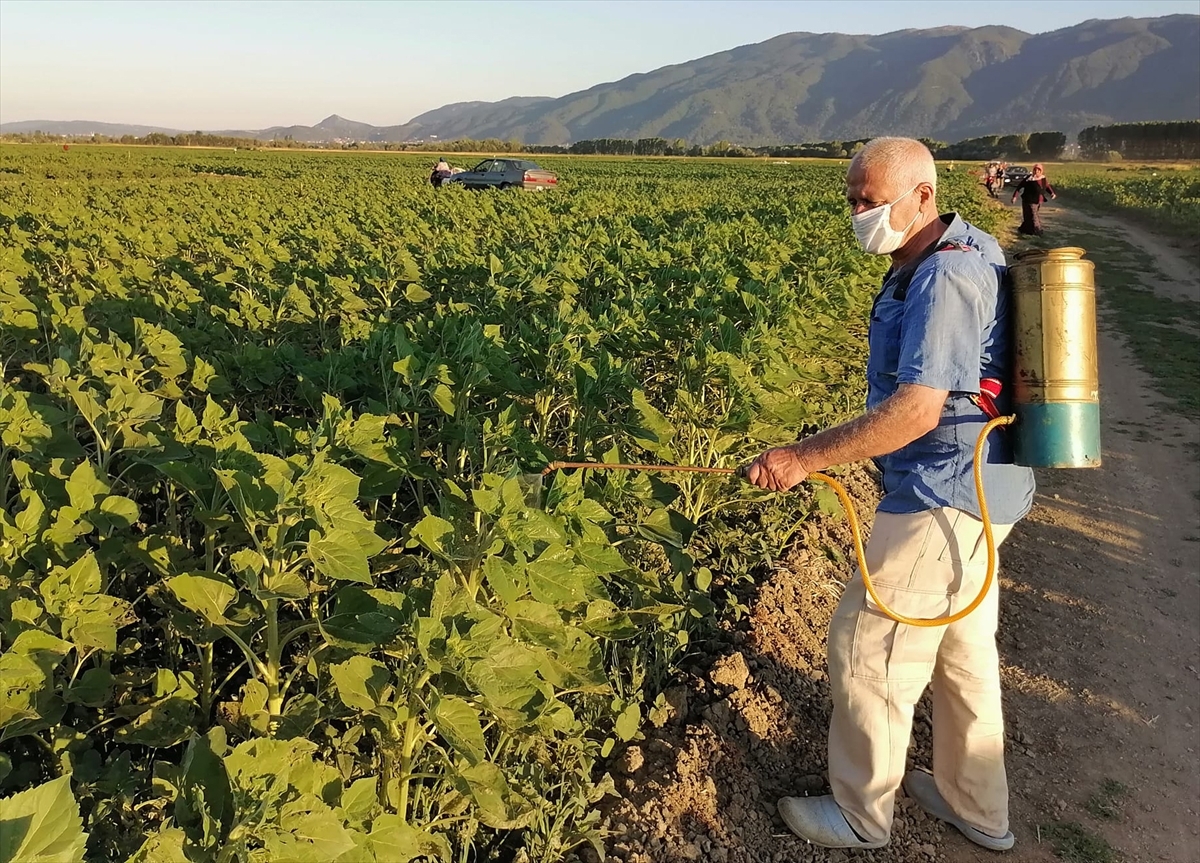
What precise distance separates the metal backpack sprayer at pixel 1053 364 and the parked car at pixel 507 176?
2628cm

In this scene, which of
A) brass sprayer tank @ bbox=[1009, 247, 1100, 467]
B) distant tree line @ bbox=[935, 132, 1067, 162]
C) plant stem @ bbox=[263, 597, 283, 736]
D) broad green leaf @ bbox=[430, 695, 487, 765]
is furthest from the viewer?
distant tree line @ bbox=[935, 132, 1067, 162]

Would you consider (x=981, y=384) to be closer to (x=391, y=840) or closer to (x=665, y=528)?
(x=665, y=528)

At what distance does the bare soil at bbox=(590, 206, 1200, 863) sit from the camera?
3.02m

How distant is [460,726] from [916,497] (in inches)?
61.4

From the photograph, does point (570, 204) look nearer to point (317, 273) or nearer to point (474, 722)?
point (317, 273)

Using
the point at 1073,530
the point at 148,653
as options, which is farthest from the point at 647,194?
the point at 148,653

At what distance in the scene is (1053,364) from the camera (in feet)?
8.42

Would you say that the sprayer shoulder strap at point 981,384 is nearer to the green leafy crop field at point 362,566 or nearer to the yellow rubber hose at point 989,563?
the yellow rubber hose at point 989,563

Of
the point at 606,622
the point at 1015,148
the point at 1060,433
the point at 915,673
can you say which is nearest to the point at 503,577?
the point at 606,622

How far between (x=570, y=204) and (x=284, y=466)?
18674 mm

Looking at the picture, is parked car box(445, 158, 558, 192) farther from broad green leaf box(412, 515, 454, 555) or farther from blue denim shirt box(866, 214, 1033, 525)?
broad green leaf box(412, 515, 454, 555)

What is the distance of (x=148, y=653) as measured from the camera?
3.50 metres

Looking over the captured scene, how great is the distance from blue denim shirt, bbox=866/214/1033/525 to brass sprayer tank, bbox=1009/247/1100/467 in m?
0.10

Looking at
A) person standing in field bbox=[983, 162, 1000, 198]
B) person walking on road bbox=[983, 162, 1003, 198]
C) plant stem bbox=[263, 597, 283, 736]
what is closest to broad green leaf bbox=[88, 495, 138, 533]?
plant stem bbox=[263, 597, 283, 736]
